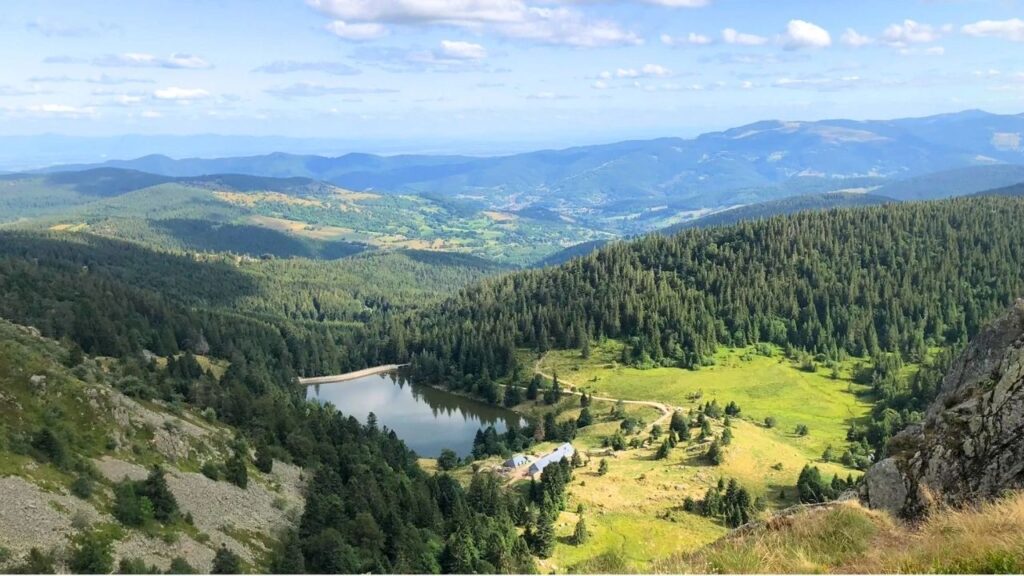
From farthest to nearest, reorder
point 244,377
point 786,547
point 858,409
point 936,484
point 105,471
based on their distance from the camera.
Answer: point 858,409 < point 244,377 < point 105,471 < point 936,484 < point 786,547

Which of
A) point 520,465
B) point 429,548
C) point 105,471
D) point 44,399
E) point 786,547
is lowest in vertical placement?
point 520,465

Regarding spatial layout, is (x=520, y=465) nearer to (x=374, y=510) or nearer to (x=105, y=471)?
(x=374, y=510)

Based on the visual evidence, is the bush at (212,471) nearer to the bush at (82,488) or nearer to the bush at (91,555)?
the bush at (82,488)

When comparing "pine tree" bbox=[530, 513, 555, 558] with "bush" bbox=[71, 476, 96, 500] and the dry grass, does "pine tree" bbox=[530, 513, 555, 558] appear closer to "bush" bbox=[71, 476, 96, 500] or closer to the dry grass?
Answer: "bush" bbox=[71, 476, 96, 500]

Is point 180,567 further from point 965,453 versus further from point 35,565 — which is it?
point 965,453

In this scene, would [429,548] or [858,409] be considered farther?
[858,409]

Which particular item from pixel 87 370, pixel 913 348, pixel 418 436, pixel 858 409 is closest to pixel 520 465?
pixel 418 436
